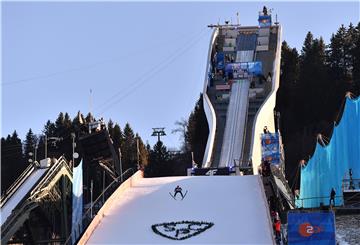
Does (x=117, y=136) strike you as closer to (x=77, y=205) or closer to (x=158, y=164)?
(x=158, y=164)

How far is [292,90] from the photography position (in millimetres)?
44750

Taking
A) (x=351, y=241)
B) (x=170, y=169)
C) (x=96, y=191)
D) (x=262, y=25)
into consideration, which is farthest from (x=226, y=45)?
(x=351, y=241)

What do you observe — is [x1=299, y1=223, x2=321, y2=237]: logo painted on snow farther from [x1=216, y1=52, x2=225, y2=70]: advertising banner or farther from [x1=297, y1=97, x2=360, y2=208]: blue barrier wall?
[x1=216, y1=52, x2=225, y2=70]: advertising banner

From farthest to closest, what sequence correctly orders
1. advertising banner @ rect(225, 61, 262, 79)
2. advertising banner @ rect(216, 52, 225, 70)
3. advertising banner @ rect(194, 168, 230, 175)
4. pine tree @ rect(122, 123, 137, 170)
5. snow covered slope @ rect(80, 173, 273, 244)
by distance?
pine tree @ rect(122, 123, 137, 170) → advertising banner @ rect(216, 52, 225, 70) → advertising banner @ rect(225, 61, 262, 79) → advertising banner @ rect(194, 168, 230, 175) → snow covered slope @ rect(80, 173, 273, 244)

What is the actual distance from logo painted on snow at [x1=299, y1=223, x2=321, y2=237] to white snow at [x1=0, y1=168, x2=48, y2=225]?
10.4 metres

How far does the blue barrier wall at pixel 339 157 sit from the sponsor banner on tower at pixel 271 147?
243 inches

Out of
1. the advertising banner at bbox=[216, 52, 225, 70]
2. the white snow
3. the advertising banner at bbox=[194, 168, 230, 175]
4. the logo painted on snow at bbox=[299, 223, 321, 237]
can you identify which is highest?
the advertising banner at bbox=[216, 52, 225, 70]

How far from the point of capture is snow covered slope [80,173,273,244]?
56.2 ft

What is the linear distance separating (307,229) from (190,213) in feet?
14.9

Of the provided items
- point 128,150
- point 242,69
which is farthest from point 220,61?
point 128,150

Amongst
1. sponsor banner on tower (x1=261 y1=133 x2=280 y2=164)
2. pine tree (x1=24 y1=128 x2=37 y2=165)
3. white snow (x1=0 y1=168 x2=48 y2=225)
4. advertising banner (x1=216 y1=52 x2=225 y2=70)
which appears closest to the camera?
white snow (x1=0 y1=168 x2=48 y2=225)

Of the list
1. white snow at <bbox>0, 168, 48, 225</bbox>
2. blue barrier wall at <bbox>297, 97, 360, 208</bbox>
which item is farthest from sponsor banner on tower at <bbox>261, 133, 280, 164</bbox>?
white snow at <bbox>0, 168, 48, 225</bbox>

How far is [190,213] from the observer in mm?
18750

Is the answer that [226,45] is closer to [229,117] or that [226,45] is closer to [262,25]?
[262,25]
